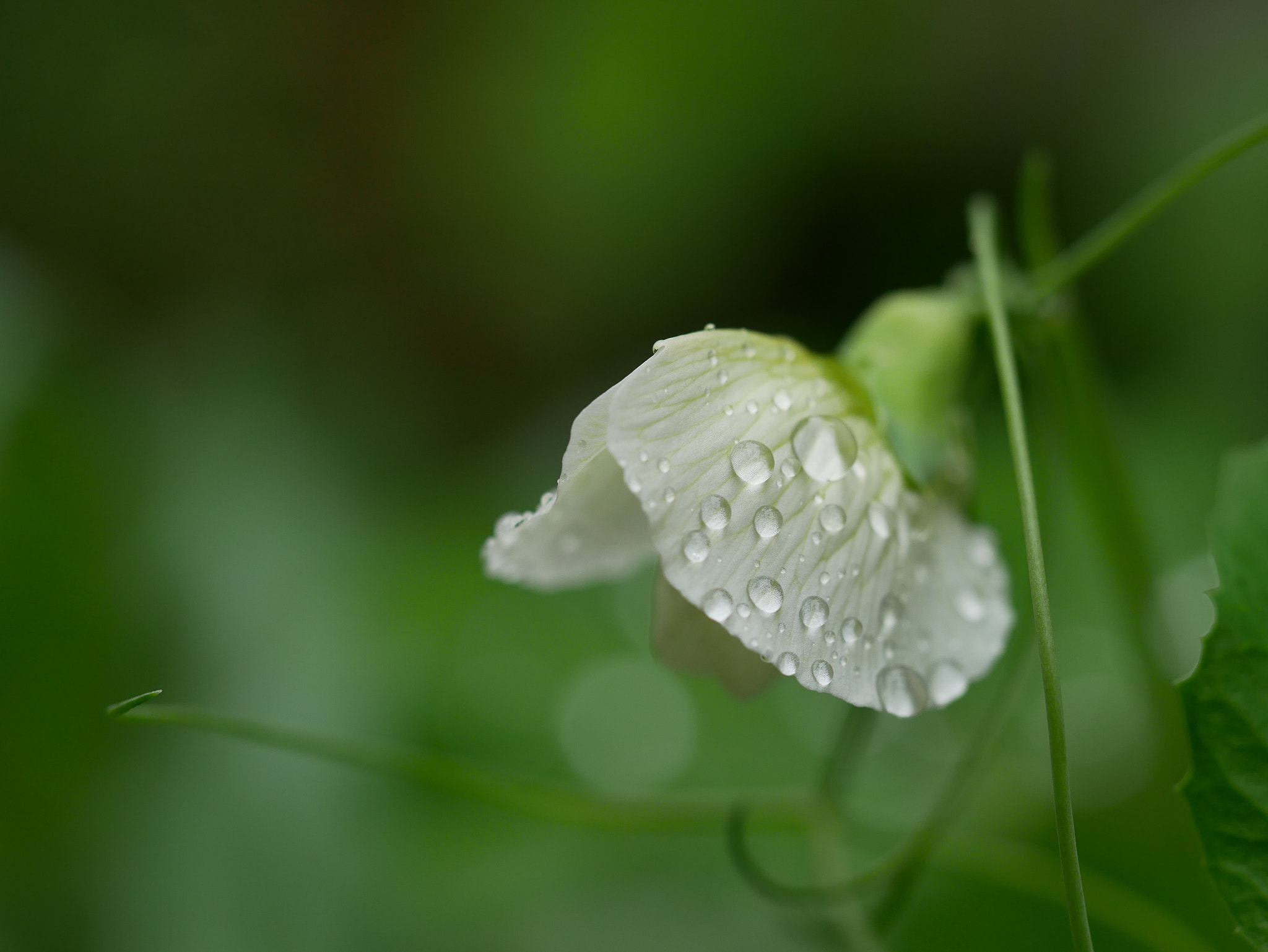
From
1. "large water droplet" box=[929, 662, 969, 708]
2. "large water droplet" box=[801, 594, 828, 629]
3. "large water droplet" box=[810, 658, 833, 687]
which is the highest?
"large water droplet" box=[801, 594, 828, 629]

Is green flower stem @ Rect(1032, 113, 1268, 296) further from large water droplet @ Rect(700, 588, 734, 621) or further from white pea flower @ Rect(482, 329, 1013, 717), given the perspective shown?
large water droplet @ Rect(700, 588, 734, 621)

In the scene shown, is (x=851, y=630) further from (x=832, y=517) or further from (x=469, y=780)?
(x=469, y=780)

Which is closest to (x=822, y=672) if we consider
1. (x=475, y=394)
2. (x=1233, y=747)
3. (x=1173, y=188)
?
(x=1233, y=747)

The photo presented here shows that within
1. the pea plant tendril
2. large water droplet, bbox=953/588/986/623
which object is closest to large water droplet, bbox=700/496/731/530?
the pea plant tendril

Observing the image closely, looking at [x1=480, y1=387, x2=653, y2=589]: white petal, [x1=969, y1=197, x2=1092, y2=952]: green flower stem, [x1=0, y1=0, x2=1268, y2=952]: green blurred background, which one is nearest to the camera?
[x1=969, y1=197, x2=1092, y2=952]: green flower stem

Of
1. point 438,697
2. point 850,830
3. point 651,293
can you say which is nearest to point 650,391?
point 850,830

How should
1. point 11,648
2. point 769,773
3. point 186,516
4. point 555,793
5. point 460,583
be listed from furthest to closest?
point 460,583 → point 186,516 → point 769,773 → point 11,648 → point 555,793

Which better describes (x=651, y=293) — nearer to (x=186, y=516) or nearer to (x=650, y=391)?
(x=186, y=516)
